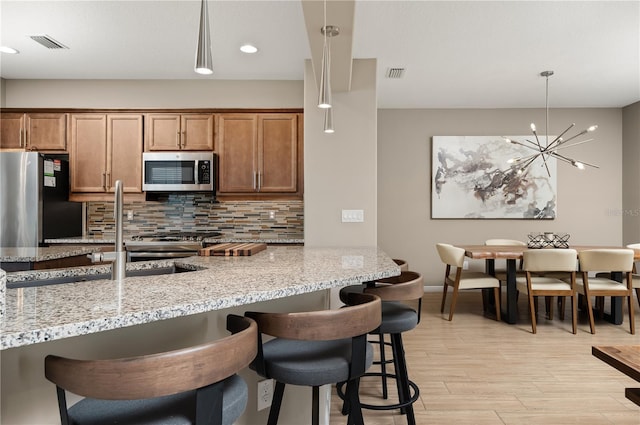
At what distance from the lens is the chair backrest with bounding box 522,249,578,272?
3.71 meters

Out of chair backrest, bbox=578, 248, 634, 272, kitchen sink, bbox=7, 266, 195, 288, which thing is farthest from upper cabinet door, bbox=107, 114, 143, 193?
chair backrest, bbox=578, 248, 634, 272

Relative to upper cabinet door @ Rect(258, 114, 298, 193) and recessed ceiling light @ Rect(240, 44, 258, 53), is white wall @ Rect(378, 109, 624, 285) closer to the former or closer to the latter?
upper cabinet door @ Rect(258, 114, 298, 193)

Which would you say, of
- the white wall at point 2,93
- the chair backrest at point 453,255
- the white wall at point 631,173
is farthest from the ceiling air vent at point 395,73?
the white wall at point 2,93

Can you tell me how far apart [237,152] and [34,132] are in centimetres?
219

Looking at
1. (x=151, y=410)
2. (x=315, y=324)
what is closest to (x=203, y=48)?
(x=315, y=324)

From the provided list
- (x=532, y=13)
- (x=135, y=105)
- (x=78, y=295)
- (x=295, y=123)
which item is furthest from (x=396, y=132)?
(x=78, y=295)

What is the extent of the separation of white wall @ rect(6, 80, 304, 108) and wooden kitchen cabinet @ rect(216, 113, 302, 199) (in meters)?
0.21

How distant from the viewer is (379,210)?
5.67m

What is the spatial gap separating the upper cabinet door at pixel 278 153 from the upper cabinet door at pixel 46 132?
2130 millimetres

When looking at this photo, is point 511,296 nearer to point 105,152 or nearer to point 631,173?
point 631,173

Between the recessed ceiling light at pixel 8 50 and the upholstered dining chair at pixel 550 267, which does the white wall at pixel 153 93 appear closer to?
the recessed ceiling light at pixel 8 50

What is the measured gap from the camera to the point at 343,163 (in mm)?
3770

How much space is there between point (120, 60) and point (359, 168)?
2518 mm

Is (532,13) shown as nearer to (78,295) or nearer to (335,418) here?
(335,418)
